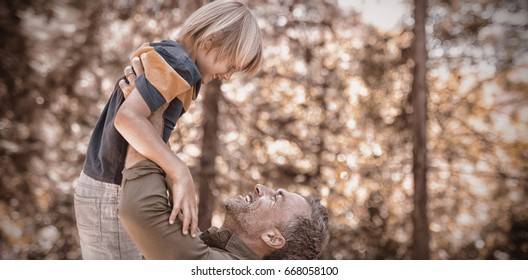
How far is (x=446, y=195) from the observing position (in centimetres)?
734

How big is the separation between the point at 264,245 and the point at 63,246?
5266 mm

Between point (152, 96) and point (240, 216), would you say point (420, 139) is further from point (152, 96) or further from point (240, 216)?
point (152, 96)

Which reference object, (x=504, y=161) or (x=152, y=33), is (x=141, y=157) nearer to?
(x=152, y=33)

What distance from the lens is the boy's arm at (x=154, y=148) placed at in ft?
4.71

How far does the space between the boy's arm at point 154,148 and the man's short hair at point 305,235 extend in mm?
447

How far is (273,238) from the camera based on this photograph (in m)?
1.80

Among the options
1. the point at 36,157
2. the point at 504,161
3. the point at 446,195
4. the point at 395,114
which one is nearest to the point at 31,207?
the point at 36,157

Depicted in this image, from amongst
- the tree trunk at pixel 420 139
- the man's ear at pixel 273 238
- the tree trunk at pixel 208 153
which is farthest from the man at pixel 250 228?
the tree trunk at pixel 420 139

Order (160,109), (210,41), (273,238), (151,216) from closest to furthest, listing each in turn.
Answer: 1. (151,216)
2. (160,109)
3. (210,41)
4. (273,238)

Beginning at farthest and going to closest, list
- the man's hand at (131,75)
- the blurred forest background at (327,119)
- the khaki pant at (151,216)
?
the blurred forest background at (327,119)
the man's hand at (131,75)
the khaki pant at (151,216)

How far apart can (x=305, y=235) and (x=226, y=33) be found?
28.3 inches

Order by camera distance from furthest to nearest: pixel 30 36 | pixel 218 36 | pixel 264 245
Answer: pixel 30 36, pixel 264 245, pixel 218 36

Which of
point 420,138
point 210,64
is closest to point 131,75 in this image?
point 210,64

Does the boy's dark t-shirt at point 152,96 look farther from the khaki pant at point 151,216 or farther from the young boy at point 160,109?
the khaki pant at point 151,216
